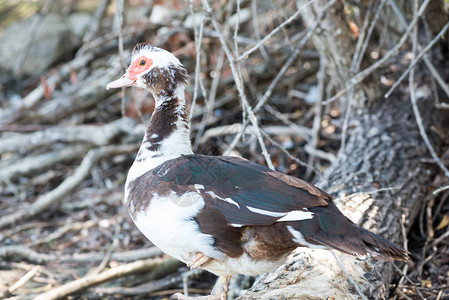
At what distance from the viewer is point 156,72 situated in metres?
3.17

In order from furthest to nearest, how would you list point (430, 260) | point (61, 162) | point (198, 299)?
point (61, 162) < point (430, 260) < point (198, 299)

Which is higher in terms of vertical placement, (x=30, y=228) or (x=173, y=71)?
(x=173, y=71)

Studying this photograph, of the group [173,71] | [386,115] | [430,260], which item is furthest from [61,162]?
[430,260]

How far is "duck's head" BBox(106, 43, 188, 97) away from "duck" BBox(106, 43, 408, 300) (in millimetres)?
543

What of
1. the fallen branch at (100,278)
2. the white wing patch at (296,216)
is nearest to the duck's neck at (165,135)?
the white wing patch at (296,216)

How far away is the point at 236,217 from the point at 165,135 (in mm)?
811

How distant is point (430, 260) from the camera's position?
12.0 ft

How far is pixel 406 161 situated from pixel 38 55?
19.8ft

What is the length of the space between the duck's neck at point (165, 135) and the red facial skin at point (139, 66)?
0.18m

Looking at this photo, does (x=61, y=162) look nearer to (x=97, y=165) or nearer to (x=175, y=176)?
(x=97, y=165)

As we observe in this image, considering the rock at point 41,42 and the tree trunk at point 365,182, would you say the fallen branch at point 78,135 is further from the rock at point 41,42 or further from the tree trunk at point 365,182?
the rock at point 41,42

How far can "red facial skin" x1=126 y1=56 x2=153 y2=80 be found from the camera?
320cm

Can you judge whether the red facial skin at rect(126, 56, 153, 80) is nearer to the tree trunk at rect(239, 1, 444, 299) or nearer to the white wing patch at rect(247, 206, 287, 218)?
the white wing patch at rect(247, 206, 287, 218)

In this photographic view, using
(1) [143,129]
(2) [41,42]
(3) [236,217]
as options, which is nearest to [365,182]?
(3) [236,217]
